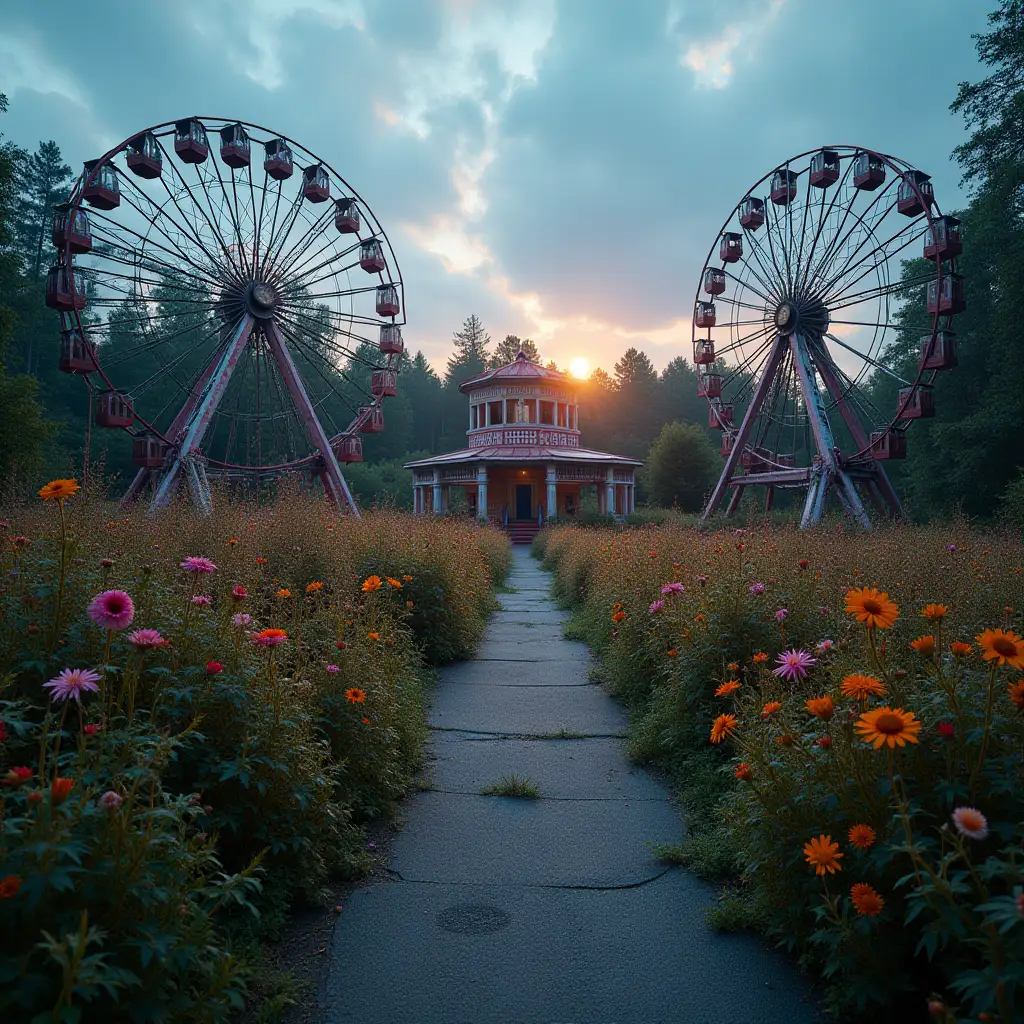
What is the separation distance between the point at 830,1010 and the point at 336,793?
2202 millimetres

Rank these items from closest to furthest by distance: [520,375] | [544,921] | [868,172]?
[544,921] < [868,172] < [520,375]

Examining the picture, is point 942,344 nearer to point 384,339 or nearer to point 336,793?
point 384,339

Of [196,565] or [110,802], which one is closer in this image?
[110,802]

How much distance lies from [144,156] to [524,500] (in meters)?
23.6

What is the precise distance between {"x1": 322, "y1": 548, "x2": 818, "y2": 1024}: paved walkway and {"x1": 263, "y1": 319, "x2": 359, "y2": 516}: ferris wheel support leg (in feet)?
48.0

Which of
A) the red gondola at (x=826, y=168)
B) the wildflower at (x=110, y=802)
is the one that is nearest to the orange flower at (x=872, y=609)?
the wildflower at (x=110, y=802)

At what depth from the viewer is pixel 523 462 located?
104 feet

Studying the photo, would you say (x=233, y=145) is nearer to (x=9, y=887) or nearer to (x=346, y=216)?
(x=346, y=216)

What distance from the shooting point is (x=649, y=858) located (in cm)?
324

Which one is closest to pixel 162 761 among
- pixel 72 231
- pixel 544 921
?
pixel 544 921

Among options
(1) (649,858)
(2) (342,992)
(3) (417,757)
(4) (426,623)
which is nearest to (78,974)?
(2) (342,992)

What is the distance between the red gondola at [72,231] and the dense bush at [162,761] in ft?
42.3

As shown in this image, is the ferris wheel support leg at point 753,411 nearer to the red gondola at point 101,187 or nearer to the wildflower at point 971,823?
the red gondola at point 101,187

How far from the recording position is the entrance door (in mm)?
36562
